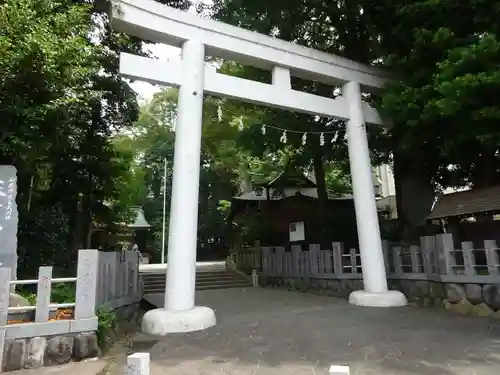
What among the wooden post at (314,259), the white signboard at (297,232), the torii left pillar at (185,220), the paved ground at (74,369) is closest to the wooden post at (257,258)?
the white signboard at (297,232)

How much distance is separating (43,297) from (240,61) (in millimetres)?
6543

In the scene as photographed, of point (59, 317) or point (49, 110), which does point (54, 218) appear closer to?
point (49, 110)

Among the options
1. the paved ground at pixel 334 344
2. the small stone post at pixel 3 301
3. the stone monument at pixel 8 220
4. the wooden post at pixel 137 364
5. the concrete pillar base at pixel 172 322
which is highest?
the stone monument at pixel 8 220

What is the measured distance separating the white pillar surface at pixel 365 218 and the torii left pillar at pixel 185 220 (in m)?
4.09

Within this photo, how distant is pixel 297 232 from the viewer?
1575cm

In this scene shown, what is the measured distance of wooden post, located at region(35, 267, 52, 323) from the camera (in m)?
5.58

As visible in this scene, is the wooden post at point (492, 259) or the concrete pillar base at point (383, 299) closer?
the wooden post at point (492, 259)

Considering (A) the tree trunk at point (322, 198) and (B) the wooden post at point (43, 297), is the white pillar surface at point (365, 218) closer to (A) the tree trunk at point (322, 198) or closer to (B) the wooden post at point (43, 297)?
(A) the tree trunk at point (322, 198)

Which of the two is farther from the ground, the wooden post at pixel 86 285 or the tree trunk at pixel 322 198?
the tree trunk at pixel 322 198

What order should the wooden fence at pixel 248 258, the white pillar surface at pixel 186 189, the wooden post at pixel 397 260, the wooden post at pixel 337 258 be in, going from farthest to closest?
1. the wooden fence at pixel 248 258
2. the wooden post at pixel 337 258
3. the wooden post at pixel 397 260
4. the white pillar surface at pixel 186 189

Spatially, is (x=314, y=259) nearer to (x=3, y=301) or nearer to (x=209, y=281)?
(x=209, y=281)

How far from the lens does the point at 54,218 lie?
10.9 meters

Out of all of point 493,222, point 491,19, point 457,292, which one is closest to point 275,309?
point 457,292

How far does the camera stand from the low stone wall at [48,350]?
5285 mm
